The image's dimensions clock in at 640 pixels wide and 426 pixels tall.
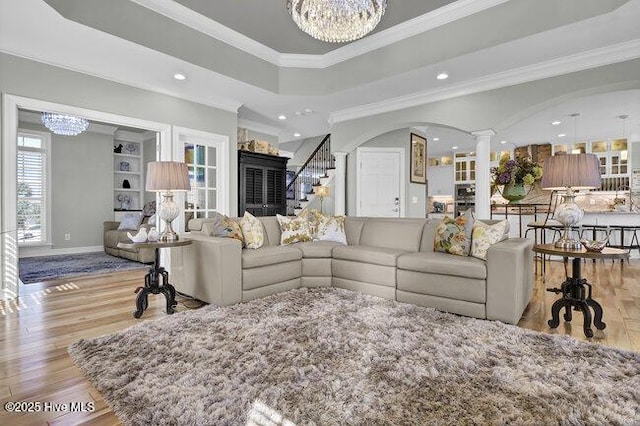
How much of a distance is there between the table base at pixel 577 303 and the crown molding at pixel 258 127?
5.83m

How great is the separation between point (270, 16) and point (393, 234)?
3.03m

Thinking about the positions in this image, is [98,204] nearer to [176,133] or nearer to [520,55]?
[176,133]

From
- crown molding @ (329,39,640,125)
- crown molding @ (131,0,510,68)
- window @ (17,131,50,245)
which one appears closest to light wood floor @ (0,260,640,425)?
crown molding @ (329,39,640,125)

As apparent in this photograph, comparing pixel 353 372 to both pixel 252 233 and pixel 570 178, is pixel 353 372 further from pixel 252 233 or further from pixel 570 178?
pixel 570 178

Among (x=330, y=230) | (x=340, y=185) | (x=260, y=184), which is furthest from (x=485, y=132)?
(x=260, y=184)

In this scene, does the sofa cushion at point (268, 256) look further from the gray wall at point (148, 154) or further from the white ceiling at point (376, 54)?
the gray wall at point (148, 154)

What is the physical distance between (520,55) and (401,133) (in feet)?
9.51

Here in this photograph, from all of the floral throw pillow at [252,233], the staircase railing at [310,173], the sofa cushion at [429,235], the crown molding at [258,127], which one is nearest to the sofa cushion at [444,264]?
the sofa cushion at [429,235]

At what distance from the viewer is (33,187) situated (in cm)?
645

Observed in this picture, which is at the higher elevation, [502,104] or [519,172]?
[502,104]

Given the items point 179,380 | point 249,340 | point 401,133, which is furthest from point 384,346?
point 401,133

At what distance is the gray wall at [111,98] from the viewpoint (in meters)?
3.58

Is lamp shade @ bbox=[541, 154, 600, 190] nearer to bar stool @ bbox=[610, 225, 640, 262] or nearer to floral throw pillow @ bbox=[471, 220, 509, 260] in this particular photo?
floral throw pillow @ bbox=[471, 220, 509, 260]

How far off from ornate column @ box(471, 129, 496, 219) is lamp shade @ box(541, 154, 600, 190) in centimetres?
189
